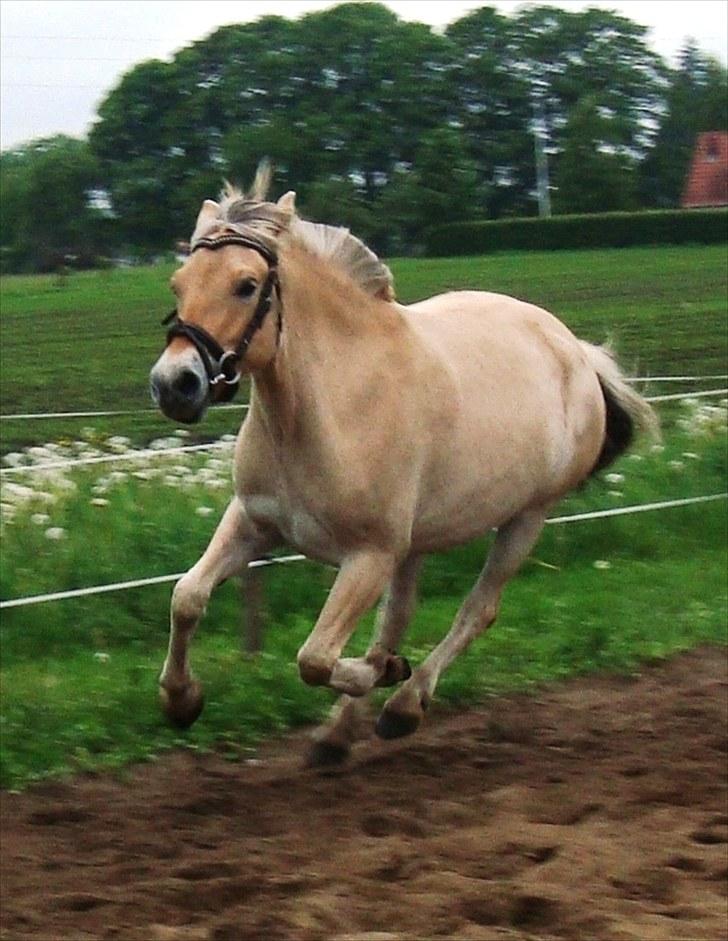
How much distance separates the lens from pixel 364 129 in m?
12.0

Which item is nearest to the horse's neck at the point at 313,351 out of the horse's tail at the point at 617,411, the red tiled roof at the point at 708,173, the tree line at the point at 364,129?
the horse's tail at the point at 617,411

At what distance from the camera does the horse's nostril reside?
4.07m

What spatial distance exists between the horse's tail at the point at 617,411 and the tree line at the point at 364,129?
4.03m

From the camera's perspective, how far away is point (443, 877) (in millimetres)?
4180

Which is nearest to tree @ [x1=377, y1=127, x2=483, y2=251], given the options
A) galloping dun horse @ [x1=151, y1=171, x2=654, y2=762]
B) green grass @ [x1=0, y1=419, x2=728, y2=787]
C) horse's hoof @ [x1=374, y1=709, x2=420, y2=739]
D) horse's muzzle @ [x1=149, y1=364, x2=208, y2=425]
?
green grass @ [x1=0, y1=419, x2=728, y2=787]

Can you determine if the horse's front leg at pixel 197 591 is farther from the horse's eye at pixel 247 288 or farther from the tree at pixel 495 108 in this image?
the tree at pixel 495 108

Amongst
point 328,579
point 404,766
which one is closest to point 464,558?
point 328,579

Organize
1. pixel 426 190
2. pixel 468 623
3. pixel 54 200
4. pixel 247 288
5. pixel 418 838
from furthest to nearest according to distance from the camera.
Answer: pixel 54 200
pixel 426 190
pixel 468 623
pixel 418 838
pixel 247 288

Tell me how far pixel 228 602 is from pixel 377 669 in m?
2.43

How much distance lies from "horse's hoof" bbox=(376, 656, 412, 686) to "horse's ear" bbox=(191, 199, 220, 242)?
1.54m

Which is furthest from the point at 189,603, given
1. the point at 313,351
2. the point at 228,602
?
the point at 228,602

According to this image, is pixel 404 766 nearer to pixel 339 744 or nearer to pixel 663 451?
pixel 339 744

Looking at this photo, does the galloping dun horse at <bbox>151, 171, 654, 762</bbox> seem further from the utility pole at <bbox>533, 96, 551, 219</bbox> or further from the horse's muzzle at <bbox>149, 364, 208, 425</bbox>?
the utility pole at <bbox>533, 96, 551, 219</bbox>

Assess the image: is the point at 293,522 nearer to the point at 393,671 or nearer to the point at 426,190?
the point at 393,671
